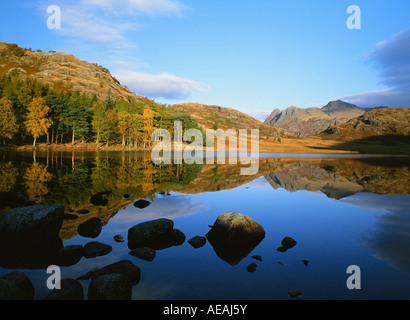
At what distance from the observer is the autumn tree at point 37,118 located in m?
77.1

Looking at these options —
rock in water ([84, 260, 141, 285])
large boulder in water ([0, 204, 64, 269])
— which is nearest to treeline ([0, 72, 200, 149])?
large boulder in water ([0, 204, 64, 269])

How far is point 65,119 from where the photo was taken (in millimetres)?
88562

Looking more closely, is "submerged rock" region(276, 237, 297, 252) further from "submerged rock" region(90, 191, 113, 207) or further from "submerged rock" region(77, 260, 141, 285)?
"submerged rock" region(90, 191, 113, 207)

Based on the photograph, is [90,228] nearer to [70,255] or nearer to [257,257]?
[70,255]

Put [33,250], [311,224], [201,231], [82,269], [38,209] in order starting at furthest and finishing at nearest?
[311,224], [201,231], [38,209], [33,250], [82,269]

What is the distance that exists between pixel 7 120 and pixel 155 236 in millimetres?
79459

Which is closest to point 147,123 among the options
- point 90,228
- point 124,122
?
point 124,122

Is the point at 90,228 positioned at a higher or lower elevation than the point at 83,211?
lower

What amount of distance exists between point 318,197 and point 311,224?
30.3 ft

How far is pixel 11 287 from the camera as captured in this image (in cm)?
689

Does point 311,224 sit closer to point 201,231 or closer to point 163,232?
point 201,231

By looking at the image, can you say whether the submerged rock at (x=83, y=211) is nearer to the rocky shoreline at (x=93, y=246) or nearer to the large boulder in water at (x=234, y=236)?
the rocky shoreline at (x=93, y=246)

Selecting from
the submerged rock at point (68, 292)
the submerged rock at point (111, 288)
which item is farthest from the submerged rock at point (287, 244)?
the submerged rock at point (68, 292)

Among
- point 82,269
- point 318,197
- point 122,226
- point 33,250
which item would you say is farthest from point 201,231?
point 318,197
